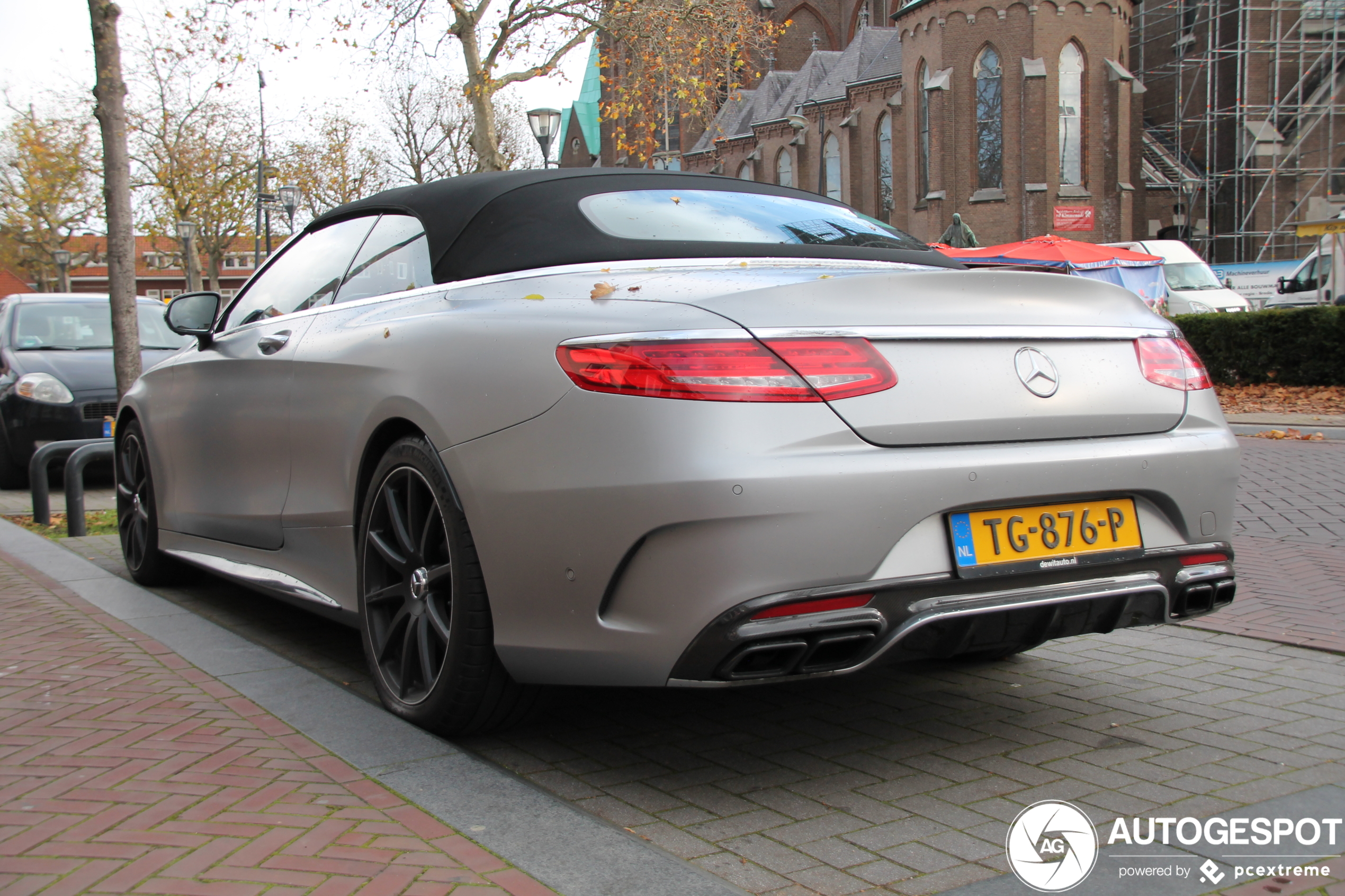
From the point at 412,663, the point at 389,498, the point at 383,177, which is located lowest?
the point at 412,663

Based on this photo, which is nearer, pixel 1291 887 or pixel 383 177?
pixel 1291 887

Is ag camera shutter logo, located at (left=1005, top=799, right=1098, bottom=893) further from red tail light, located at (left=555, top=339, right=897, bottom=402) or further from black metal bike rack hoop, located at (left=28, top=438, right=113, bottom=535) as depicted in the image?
black metal bike rack hoop, located at (left=28, top=438, right=113, bottom=535)

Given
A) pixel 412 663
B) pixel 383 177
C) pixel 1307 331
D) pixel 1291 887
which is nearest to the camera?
pixel 1291 887

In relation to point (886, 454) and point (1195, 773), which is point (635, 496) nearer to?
point (886, 454)

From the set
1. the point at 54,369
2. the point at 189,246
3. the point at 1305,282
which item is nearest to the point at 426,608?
the point at 54,369

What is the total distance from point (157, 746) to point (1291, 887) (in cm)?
262

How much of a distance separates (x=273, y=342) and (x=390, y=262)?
2.13 ft

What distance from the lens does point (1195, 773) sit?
297cm

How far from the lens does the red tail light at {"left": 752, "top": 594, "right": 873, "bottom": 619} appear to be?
250cm

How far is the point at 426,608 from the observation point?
3.21m

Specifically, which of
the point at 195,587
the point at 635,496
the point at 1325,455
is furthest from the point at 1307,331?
the point at 635,496

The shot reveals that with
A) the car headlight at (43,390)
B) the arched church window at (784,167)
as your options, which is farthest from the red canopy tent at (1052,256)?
the arched church window at (784,167)

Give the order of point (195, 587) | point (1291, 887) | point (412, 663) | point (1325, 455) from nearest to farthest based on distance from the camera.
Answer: point (1291, 887) < point (412, 663) < point (195, 587) < point (1325, 455)

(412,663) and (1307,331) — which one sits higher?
(1307,331)
